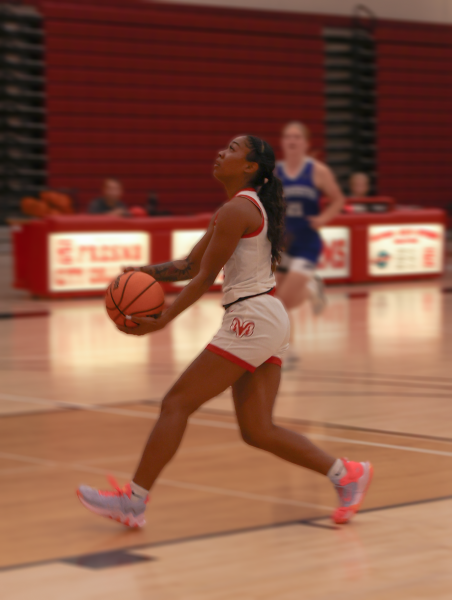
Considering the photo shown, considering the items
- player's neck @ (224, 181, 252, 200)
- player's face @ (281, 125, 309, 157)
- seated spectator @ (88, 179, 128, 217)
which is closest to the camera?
player's neck @ (224, 181, 252, 200)

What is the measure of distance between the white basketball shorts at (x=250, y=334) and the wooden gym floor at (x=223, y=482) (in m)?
0.60

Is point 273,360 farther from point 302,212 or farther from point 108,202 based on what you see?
point 108,202

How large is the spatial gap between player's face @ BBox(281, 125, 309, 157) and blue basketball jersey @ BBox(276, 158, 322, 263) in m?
0.13

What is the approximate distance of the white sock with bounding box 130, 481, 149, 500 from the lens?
3562 millimetres

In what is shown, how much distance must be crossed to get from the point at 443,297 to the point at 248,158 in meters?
9.18

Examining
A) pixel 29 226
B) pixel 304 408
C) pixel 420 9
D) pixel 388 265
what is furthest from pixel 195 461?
pixel 420 9

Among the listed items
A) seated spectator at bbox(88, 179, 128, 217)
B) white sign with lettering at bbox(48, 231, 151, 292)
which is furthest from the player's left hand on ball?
seated spectator at bbox(88, 179, 128, 217)

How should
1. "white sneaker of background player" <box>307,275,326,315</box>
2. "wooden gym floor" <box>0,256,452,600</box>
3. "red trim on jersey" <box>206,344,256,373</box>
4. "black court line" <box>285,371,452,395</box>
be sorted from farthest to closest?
"white sneaker of background player" <box>307,275,326,315</box>
"black court line" <box>285,371,452,395</box>
"red trim on jersey" <box>206,344,256,373</box>
"wooden gym floor" <box>0,256,452,600</box>

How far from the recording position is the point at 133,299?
347cm

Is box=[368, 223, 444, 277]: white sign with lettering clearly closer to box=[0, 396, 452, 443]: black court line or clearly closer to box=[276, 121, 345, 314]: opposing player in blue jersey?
box=[276, 121, 345, 314]: opposing player in blue jersey

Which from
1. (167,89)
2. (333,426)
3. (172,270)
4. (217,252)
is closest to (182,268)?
(172,270)

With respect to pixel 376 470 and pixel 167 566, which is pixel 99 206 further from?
pixel 167 566

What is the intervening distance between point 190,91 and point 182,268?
675 inches

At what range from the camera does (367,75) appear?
22578 millimetres
